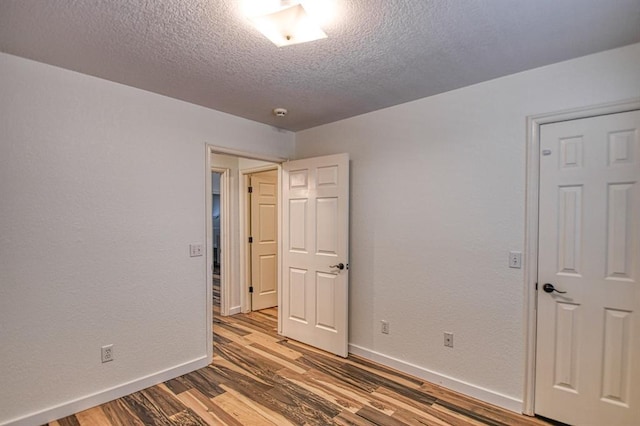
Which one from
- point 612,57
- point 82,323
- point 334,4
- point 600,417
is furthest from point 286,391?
point 612,57

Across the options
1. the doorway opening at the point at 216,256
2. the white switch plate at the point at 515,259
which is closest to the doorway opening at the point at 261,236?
the doorway opening at the point at 216,256

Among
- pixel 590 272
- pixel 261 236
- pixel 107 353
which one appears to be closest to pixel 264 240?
pixel 261 236

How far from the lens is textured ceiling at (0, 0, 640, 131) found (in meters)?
1.51

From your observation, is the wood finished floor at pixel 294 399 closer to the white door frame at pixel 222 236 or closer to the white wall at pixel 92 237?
the white wall at pixel 92 237

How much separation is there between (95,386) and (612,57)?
405cm

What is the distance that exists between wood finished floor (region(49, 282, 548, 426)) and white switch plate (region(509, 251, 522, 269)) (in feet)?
3.38

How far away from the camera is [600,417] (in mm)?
1956

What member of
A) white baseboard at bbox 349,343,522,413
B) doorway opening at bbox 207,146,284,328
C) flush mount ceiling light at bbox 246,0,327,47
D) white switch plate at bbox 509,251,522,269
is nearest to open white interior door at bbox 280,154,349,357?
white baseboard at bbox 349,343,522,413

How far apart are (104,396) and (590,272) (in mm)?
3437

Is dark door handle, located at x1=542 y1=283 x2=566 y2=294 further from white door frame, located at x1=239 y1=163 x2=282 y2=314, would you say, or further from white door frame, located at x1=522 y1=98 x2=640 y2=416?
white door frame, located at x1=239 y1=163 x2=282 y2=314

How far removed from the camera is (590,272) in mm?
1984

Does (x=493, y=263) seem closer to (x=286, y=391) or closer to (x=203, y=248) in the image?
(x=286, y=391)

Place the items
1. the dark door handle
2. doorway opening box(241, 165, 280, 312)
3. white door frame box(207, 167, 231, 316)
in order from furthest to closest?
doorway opening box(241, 165, 280, 312) < white door frame box(207, 167, 231, 316) < the dark door handle

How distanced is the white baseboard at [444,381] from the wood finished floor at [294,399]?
0.05 metres
